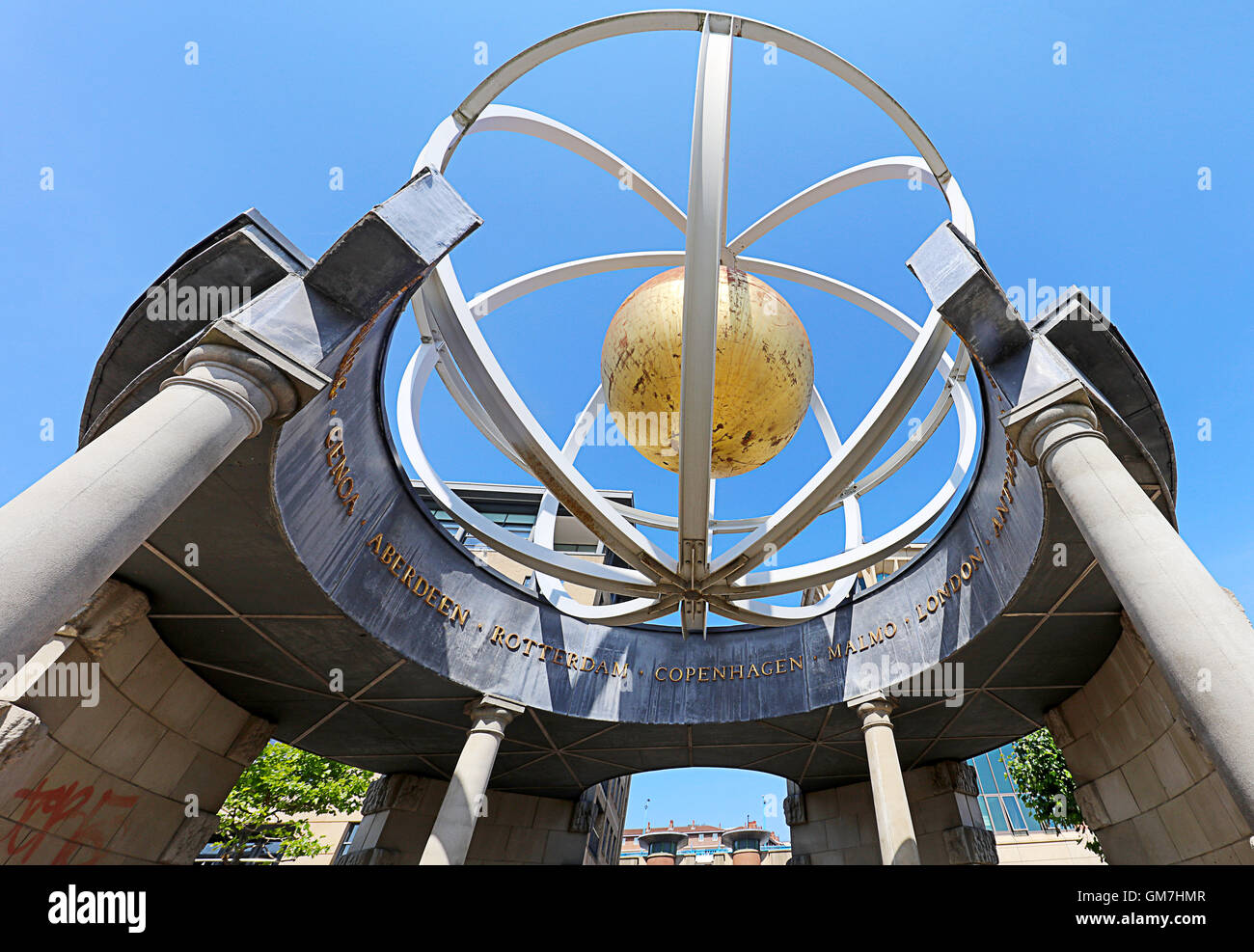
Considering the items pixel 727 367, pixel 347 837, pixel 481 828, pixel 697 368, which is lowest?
pixel 481 828

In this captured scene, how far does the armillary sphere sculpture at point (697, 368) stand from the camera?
823 cm

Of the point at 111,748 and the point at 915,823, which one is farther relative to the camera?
the point at 915,823

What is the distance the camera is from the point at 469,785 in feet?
39.5

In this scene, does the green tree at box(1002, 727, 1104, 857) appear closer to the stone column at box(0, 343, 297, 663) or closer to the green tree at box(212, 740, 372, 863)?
the stone column at box(0, 343, 297, 663)

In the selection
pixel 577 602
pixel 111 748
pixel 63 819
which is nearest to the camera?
pixel 63 819

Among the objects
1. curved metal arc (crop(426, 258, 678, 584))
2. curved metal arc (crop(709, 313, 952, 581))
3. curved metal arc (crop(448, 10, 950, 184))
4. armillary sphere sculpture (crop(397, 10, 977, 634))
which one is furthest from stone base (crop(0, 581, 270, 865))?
curved metal arc (crop(709, 313, 952, 581))

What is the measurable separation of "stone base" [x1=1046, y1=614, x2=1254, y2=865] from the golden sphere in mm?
6944

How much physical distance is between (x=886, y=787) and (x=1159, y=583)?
8386 millimetres

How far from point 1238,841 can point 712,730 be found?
9.35m

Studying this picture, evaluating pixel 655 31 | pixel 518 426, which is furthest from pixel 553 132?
pixel 518 426

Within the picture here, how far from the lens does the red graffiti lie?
9148 mm

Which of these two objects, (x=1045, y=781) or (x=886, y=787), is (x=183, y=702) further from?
(x=1045, y=781)
